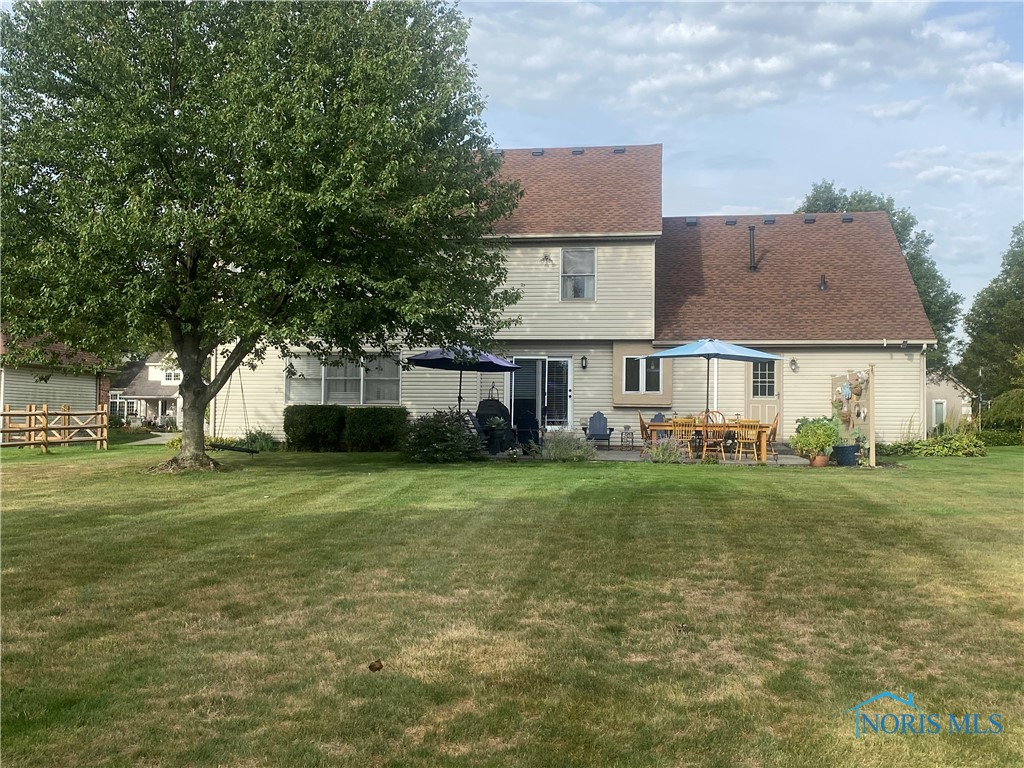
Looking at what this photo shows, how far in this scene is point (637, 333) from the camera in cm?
1973

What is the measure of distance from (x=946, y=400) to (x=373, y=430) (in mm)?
44835

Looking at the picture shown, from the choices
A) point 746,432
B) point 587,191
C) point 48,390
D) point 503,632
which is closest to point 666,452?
point 746,432

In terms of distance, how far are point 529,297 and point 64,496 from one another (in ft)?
39.8

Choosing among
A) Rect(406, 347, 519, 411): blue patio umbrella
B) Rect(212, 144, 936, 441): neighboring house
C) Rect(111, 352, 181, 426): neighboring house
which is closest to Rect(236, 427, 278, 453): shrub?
Rect(212, 144, 936, 441): neighboring house

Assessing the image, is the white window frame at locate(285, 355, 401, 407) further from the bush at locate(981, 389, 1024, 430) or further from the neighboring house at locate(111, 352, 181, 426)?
the neighboring house at locate(111, 352, 181, 426)

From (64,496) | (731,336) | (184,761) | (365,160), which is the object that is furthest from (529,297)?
(184,761)

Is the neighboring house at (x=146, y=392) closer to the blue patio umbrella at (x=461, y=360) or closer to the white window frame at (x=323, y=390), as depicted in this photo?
the white window frame at (x=323, y=390)

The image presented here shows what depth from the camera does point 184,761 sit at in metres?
3.09

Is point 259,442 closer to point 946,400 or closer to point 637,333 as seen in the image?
point 637,333

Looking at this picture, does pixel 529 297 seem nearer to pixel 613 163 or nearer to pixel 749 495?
pixel 613 163

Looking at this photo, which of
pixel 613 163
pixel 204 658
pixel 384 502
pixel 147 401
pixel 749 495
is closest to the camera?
pixel 204 658

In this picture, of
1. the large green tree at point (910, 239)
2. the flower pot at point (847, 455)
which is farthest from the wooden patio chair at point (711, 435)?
the large green tree at point (910, 239)

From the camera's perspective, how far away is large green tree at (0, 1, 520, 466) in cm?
1143

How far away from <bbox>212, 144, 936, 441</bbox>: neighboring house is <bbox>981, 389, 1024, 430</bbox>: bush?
7062 mm
